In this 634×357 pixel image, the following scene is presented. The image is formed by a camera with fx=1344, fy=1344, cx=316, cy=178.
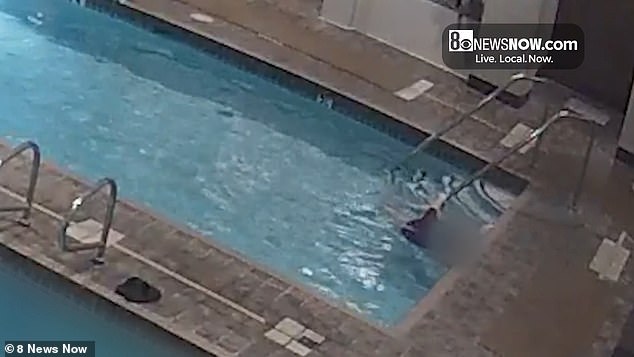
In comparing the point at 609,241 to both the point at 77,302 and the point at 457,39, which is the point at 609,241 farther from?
the point at 77,302

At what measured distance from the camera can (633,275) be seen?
579cm

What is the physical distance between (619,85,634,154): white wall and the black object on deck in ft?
10.4

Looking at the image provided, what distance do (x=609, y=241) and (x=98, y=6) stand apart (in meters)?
3.12

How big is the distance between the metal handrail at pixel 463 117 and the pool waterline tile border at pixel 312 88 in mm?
130

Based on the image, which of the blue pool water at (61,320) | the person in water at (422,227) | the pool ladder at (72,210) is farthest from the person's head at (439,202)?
the blue pool water at (61,320)

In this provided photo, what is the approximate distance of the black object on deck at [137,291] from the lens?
15.5 ft

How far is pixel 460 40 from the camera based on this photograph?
24.4ft

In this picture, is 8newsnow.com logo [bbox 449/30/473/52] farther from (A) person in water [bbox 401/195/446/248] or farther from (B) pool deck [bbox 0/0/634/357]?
(A) person in water [bbox 401/195/446/248]

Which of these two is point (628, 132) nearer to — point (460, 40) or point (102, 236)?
point (460, 40)

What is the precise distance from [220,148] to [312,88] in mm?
858

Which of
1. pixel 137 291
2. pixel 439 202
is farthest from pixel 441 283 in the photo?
pixel 137 291

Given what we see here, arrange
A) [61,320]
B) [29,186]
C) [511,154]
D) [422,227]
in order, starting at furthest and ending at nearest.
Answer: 1. [511,154]
2. [422,227]
3. [29,186]
4. [61,320]

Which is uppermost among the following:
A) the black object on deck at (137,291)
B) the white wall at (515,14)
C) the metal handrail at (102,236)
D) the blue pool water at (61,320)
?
the white wall at (515,14)

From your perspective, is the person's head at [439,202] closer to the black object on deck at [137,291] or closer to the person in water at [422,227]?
the person in water at [422,227]
